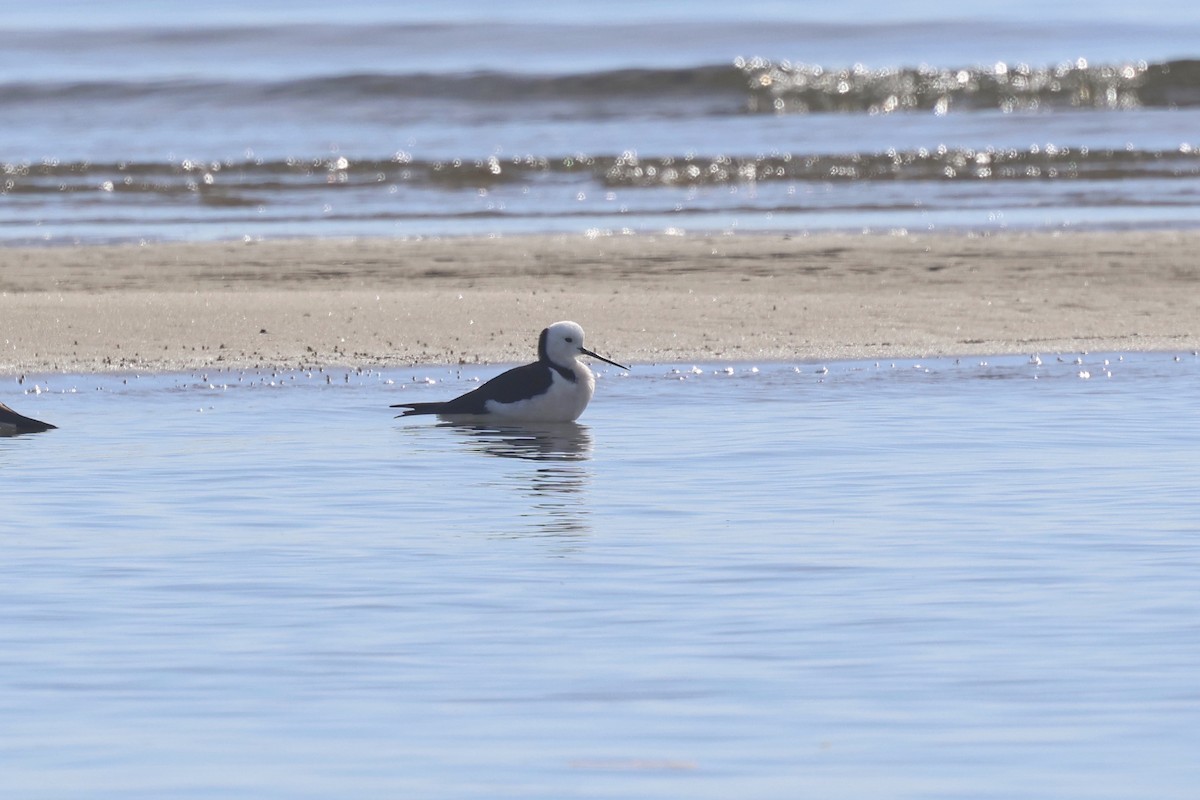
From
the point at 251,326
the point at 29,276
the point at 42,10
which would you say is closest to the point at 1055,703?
the point at 251,326

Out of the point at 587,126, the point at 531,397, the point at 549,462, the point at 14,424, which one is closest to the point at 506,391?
the point at 531,397

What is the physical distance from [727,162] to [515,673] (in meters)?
21.9

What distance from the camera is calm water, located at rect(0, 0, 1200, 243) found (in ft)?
72.3

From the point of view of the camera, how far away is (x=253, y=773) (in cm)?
469

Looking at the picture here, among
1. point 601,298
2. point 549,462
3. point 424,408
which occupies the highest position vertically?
point 601,298

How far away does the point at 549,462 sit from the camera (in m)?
8.99

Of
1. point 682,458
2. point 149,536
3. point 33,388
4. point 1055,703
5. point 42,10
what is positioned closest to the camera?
point 1055,703

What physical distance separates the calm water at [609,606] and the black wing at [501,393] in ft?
0.40

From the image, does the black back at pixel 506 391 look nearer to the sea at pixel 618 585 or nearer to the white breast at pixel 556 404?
the white breast at pixel 556 404

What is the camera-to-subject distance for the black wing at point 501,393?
1009 cm

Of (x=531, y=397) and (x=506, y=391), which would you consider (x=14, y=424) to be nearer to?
(x=506, y=391)

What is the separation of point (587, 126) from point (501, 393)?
2490 cm

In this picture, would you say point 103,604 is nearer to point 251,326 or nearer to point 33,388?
point 33,388

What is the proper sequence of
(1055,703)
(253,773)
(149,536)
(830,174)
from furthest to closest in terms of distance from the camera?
(830,174)
(149,536)
(1055,703)
(253,773)
